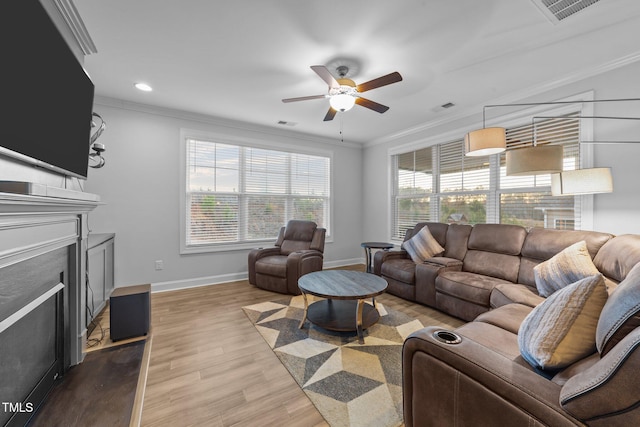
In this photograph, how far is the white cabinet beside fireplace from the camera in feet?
8.71

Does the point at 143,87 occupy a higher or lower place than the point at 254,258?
higher

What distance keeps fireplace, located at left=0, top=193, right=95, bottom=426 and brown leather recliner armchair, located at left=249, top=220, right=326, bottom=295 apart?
6.82ft

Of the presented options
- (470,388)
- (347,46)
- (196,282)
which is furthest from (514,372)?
(196,282)

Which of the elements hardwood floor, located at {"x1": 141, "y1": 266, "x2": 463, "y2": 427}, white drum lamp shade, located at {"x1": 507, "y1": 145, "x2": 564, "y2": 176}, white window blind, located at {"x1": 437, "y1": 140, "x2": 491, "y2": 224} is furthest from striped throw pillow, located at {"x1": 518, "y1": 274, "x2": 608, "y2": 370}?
white window blind, located at {"x1": 437, "y1": 140, "x2": 491, "y2": 224}

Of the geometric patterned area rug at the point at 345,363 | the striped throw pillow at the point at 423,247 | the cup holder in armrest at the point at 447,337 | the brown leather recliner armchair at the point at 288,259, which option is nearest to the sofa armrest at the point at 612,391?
the cup holder in armrest at the point at 447,337

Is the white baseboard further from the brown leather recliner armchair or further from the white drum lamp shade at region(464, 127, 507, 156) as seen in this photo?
the white drum lamp shade at region(464, 127, 507, 156)

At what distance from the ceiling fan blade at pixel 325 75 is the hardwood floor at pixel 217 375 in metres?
2.39

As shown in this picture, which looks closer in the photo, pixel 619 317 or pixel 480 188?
pixel 619 317

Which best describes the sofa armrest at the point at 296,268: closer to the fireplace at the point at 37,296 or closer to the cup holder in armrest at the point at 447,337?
the fireplace at the point at 37,296

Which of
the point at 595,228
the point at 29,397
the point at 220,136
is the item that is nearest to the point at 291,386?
the point at 29,397

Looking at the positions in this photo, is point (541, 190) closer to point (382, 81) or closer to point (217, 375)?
point (382, 81)

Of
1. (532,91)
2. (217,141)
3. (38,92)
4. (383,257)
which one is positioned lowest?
(383,257)

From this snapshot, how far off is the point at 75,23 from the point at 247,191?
2.96 m

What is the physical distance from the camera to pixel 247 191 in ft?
15.3
